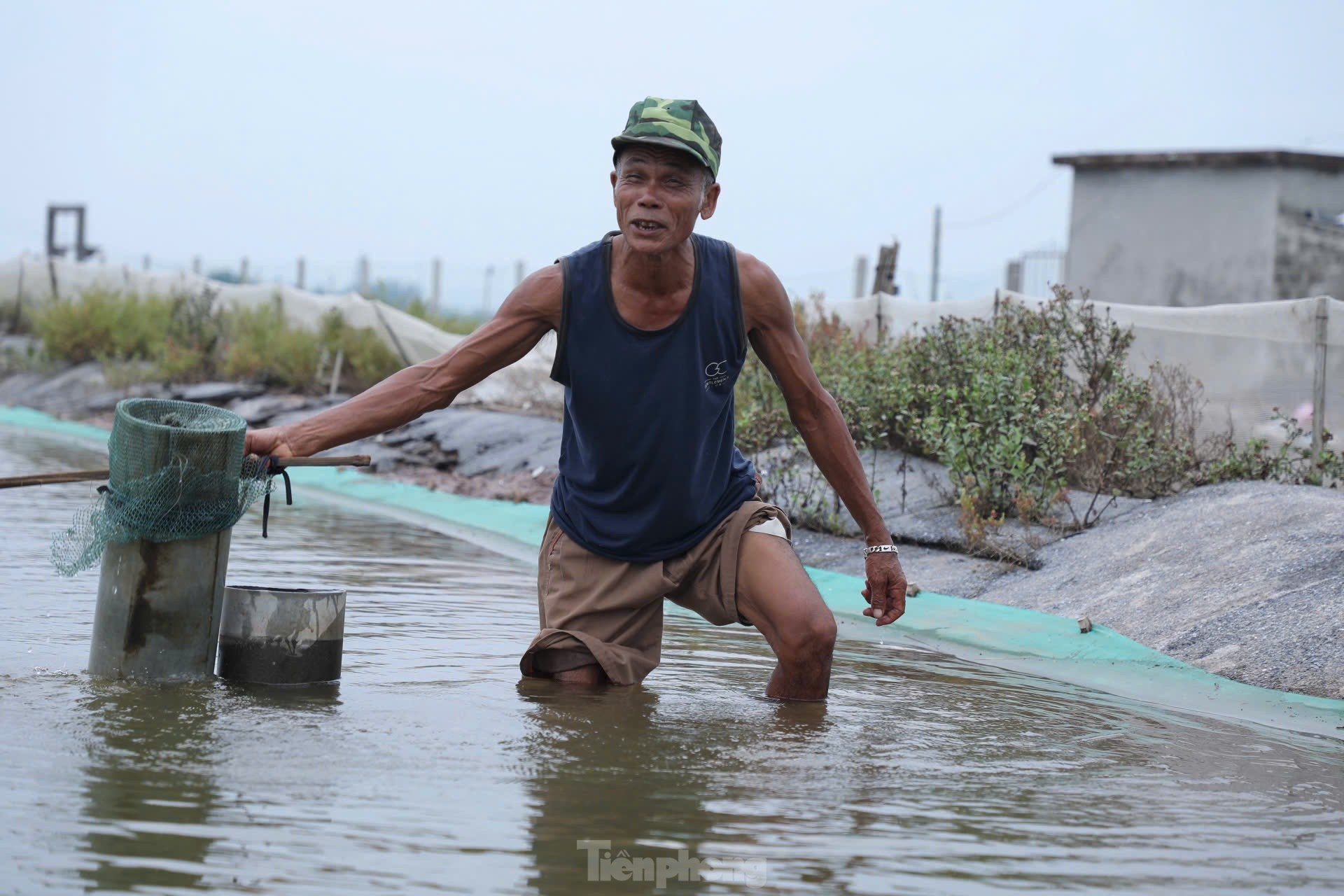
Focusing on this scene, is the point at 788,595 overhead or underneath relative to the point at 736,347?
underneath

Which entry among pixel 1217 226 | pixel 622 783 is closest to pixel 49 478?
pixel 622 783

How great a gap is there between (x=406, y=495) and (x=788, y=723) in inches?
302

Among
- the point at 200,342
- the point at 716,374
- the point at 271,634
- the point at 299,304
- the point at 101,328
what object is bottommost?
the point at 271,634

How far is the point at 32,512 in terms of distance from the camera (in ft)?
29.4

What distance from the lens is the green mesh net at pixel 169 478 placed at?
4148 mm

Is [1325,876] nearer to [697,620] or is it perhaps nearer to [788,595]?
[788,595]

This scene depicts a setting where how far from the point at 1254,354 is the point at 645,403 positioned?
5.92m

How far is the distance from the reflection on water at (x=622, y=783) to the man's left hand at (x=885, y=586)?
330mm

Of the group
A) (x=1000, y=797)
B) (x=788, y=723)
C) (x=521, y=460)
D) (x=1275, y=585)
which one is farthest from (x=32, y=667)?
(x=521, y=460)

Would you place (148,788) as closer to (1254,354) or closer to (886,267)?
(1254,354)

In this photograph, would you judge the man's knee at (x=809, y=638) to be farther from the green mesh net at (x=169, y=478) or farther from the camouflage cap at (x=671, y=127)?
the green mesh net at (x=169, y=478)

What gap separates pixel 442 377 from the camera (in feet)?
13.9

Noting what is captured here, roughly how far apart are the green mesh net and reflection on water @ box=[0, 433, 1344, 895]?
0.46 m

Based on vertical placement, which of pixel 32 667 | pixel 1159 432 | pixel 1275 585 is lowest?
pixel 32 667
